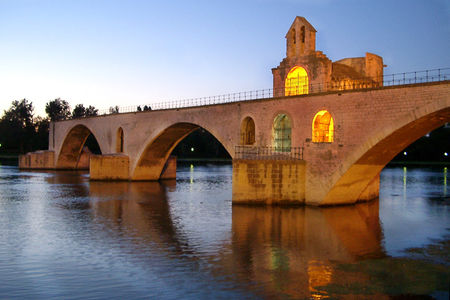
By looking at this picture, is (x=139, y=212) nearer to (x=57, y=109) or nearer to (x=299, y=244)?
(x=299, y=244)

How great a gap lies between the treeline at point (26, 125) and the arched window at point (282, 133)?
265ft

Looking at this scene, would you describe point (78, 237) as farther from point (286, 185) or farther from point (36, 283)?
point (286, 185)

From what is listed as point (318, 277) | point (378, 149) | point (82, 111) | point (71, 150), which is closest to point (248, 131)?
point (378, 149)

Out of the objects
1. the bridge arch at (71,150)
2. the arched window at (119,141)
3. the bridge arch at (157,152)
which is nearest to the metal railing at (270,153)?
the bridge arch at (157,152)

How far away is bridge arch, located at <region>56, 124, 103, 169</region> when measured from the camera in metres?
60.4

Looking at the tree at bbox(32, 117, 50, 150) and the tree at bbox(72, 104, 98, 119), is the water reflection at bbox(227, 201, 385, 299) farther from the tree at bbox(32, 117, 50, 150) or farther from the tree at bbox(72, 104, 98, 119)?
the tree at bbox(72, 104, 98, 119)

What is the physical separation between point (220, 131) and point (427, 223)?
1633 cm

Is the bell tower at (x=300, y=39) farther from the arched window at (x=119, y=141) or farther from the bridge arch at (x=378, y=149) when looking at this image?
the arched window at (x=119, y=141)

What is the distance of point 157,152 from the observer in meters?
44.3

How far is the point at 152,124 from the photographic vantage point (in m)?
42.2

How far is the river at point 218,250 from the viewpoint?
1138cm

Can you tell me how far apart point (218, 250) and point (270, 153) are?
13545 mm

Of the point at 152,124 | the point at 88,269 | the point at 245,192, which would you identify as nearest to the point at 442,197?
the point at 245,192

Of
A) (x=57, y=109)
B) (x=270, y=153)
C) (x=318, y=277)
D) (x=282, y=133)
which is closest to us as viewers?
(x=318, y=277)
